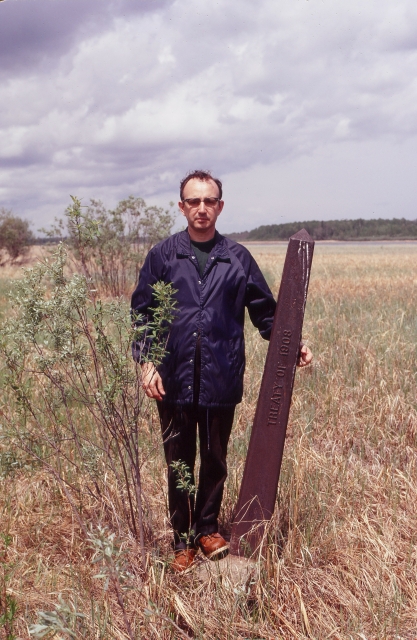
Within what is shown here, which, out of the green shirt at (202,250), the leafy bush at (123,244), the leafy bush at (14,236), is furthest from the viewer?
the leafy bush at (14,236)

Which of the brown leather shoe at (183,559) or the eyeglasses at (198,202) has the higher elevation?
the eyeglasses at (198,202)

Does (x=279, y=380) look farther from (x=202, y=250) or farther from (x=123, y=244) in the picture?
(x=123, y=244)

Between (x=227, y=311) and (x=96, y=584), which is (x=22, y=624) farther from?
(x=227, y=311)

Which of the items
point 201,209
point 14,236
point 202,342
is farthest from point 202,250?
point 14,236

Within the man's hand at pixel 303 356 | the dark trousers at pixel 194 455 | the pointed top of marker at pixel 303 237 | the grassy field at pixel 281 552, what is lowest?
the grassy field at pixel 281 552

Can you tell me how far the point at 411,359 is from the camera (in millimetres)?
5629

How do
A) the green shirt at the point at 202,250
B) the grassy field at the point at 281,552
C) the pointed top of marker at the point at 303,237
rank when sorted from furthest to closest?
the green shirt at the point at 202,250 → the pointed top of marker at the point at 303,237 → the grassy field at the point at 281,552

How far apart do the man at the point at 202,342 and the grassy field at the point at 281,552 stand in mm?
286

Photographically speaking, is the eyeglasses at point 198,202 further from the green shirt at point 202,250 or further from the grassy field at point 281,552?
the grassy field at point 281,552

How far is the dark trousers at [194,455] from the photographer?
8.99ft

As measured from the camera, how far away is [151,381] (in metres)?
2.61

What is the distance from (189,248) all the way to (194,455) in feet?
3.35

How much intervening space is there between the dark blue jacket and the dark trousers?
11cm

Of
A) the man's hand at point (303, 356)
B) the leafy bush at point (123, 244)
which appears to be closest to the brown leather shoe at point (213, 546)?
the man's hand at point (303, 356)
